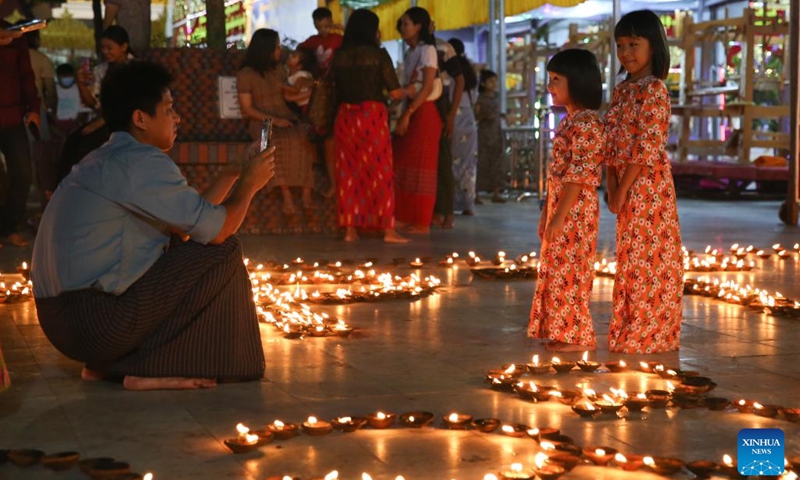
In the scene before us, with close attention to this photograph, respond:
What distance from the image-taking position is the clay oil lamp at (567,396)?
151 inches

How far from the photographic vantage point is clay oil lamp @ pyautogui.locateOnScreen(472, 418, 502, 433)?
3.48 metres

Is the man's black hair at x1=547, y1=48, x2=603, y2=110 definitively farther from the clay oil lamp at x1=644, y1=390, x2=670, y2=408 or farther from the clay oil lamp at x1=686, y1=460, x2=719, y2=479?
the clay oil lamp at x1=686, y1=460, x2=719, y2=479

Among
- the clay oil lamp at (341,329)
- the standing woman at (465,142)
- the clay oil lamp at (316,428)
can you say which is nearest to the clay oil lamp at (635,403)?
the clay oil lamp at (316,428)

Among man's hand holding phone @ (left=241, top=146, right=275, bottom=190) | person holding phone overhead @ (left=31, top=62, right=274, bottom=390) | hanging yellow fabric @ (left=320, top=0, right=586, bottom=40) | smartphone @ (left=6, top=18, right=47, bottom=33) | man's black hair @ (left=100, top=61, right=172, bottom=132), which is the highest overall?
hanging yellow fabric @ (left=320, top=0, right=586, bottom=40)

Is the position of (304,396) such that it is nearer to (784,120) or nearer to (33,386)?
(33,386)

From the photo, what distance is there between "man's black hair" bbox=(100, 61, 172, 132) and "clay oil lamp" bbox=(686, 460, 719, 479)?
7.26ft

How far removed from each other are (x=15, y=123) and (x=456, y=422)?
6.20 m

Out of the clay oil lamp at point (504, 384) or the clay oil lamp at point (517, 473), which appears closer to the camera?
the clay oil lamp at point (517, 473)

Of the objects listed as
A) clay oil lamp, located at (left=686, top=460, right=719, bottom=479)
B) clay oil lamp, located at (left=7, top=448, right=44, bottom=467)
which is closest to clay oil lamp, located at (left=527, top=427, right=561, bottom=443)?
clay oil lamp, located at (left=686, top=460, right=719, bottom=479)

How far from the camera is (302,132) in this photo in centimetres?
916

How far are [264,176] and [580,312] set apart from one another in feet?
5.16

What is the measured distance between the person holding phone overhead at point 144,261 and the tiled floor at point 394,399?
143 millimetres

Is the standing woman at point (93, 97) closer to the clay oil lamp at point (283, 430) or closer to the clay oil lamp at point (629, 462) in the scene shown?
the clay oil lamp at point (283, 430)

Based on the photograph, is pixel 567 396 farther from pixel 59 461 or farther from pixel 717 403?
pixel 59 461
